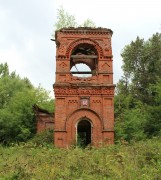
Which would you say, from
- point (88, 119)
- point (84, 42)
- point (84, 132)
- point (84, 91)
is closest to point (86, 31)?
point (84, 42)

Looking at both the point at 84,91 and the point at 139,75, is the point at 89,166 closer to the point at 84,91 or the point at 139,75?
the point at 84,91

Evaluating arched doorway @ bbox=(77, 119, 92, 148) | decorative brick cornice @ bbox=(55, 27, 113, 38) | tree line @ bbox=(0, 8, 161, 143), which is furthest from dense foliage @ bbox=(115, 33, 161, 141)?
decorative brick cornice @ bbox=(55, 27, 113, 38)

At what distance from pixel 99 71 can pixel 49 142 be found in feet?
16.4

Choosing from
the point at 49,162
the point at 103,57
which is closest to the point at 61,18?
the point at 103,57

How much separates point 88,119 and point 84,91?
1549 millimetres

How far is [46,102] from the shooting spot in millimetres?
34625

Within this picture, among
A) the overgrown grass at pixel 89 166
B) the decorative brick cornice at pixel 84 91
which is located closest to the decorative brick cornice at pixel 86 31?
the decorative brick cornice at pixel 84 91

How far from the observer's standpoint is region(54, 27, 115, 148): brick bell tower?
69.5 feet

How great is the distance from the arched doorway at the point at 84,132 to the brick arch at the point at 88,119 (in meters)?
0.40

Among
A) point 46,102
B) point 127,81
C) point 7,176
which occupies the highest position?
point 127,81

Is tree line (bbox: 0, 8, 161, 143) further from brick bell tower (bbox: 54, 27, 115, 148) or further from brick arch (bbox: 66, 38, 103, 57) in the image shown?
brick arch (bbox: 66, 38, 103, 57)

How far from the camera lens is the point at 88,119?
21438 millimetres

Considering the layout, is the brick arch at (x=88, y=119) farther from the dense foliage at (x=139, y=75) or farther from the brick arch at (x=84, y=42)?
the dense foliage at (x=139, y=75)

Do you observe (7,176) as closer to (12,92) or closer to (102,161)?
(102,161)
